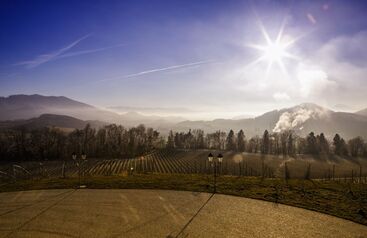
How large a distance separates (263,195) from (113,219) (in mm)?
11728

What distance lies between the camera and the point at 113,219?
52.7 feet

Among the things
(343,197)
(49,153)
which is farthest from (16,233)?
(49,153)

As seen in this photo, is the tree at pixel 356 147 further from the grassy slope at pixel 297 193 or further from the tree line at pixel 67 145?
the grassy slope at pixel 297 193

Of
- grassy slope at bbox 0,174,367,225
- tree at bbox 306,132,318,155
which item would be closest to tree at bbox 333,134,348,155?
tree at bbox 306,132,318,155

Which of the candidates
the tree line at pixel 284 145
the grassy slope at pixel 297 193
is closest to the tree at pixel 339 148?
the tree line at pixel 284 145

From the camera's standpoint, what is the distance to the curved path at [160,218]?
14.1 metres

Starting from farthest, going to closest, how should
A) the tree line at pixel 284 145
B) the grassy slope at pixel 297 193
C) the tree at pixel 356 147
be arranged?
the tree at pixel 356 147 < the tree line at pixel 284 145 < the grassy slope at pixel 297 193

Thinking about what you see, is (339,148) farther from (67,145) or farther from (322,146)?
(67,145)

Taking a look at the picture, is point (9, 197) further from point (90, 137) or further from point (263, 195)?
point (90, 137)

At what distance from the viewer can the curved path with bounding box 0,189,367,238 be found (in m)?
14.1

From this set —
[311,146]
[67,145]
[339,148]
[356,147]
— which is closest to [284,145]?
[311,146]

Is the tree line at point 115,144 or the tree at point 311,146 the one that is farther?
the tree at point 311,146

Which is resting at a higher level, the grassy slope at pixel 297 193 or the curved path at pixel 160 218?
the grassy slope at pixel 297 193

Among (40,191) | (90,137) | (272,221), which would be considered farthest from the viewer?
(90,137)
